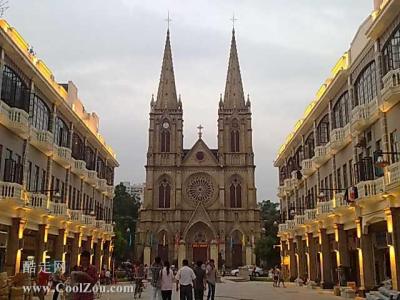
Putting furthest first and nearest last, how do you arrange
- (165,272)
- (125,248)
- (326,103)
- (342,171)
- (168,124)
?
1. (168,124)
2. (125,248)
3. (326,103)
4. (342,171)
5. (165,272)

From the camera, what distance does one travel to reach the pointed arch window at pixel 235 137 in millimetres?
69938

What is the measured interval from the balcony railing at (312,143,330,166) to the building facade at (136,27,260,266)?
112 ft

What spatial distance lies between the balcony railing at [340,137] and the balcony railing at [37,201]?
640 inches

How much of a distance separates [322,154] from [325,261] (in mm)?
6782

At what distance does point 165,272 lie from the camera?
15625 millimetres

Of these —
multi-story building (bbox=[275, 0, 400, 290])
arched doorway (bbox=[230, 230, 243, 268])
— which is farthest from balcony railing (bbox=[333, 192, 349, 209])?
arched doorway (bbox=[230, 230, 243, 268])

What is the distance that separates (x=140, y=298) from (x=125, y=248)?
42460 millimetres

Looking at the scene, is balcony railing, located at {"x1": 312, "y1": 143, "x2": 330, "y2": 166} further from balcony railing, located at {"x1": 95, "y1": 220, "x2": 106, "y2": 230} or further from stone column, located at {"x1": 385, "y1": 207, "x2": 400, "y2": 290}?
balcony railing, located at {"x1": 95, "y1": 220, "x2": 106, "y2": 230}

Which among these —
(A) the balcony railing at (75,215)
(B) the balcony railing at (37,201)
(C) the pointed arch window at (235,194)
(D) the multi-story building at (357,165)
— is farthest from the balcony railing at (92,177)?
(C) the pointed arch window at (235,194)

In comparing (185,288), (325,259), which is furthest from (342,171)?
(185,288)

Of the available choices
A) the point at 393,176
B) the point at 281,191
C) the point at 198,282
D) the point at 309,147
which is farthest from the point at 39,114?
the point at 281,191

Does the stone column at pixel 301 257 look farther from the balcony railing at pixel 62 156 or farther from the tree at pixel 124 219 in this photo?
the tree at pixel 124 219

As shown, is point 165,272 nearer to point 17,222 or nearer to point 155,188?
point 17,222

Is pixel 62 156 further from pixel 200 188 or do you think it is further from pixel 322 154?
pixel 200 188
